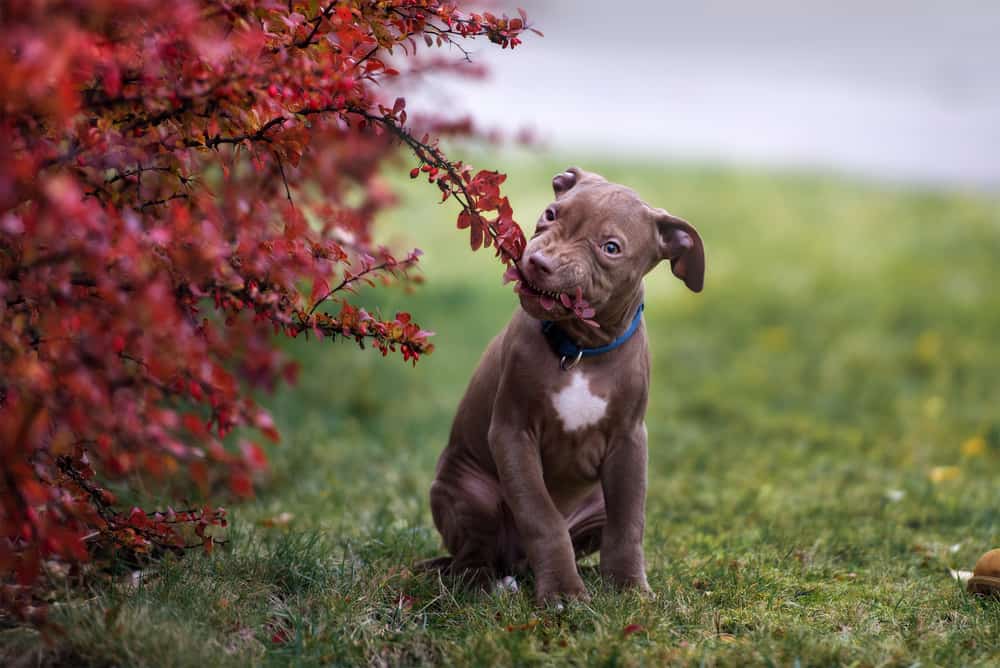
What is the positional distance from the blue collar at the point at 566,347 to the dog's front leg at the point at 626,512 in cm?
31

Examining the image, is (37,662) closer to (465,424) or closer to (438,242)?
(465,424)

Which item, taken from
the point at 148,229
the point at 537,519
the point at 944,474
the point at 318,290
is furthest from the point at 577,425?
the point at 944,474

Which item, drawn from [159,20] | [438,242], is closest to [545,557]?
[159,20]

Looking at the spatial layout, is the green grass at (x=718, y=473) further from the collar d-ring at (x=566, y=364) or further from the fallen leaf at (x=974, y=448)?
the collar d-ring at (x=566, y=364)

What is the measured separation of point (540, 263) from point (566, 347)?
0.41 meters

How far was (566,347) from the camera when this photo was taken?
3535 mm

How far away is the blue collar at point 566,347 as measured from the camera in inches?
139

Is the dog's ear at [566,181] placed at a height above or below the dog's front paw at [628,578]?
above

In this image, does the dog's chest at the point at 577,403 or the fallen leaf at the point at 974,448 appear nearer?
the dog's chest at the point at 577,403

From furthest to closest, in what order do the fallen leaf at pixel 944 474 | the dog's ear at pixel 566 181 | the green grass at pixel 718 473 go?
the fallen leaf at pixel 944 474
the dog's ear at pixel 566 181
the green grass at pixel 718 473

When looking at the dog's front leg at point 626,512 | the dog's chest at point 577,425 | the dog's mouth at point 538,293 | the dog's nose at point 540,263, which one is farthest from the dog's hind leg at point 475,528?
the dog's nose at point 540,263

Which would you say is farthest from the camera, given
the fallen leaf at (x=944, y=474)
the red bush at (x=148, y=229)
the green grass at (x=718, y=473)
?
the fallen leaf at (x=944, y=474)

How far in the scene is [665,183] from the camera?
38.1 ft

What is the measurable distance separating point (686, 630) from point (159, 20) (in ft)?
7.48
